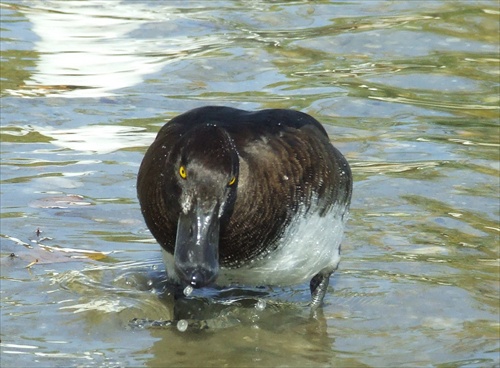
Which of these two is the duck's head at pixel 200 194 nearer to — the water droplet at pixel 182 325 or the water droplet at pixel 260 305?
the water droplet at pixel 182 325

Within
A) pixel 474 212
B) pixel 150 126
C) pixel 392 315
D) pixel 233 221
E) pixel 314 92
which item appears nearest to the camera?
pixel 233 221

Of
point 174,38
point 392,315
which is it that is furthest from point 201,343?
point 174,38

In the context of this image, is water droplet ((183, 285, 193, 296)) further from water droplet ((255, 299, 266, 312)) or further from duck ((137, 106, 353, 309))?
water droplet ((255, 299, 266, 312))

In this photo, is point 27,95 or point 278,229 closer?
point 278,229

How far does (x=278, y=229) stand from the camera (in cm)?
529

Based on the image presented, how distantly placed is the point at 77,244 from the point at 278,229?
153 centimetres

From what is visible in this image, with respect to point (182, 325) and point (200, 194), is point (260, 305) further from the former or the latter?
point (200, 194)

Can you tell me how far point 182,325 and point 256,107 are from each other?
3.57 m

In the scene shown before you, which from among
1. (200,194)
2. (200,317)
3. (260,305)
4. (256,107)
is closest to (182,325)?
(200,317)

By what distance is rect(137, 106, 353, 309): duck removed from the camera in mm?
4871

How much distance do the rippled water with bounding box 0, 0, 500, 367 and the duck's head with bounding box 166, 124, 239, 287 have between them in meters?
0.48

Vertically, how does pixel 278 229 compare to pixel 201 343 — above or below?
above

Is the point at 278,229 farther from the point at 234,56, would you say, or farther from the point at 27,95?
the point at 234,56

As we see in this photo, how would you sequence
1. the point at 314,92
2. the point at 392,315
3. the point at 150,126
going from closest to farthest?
1. the point at 392,315
2. the point at 150,126
3. the point at 314,92
